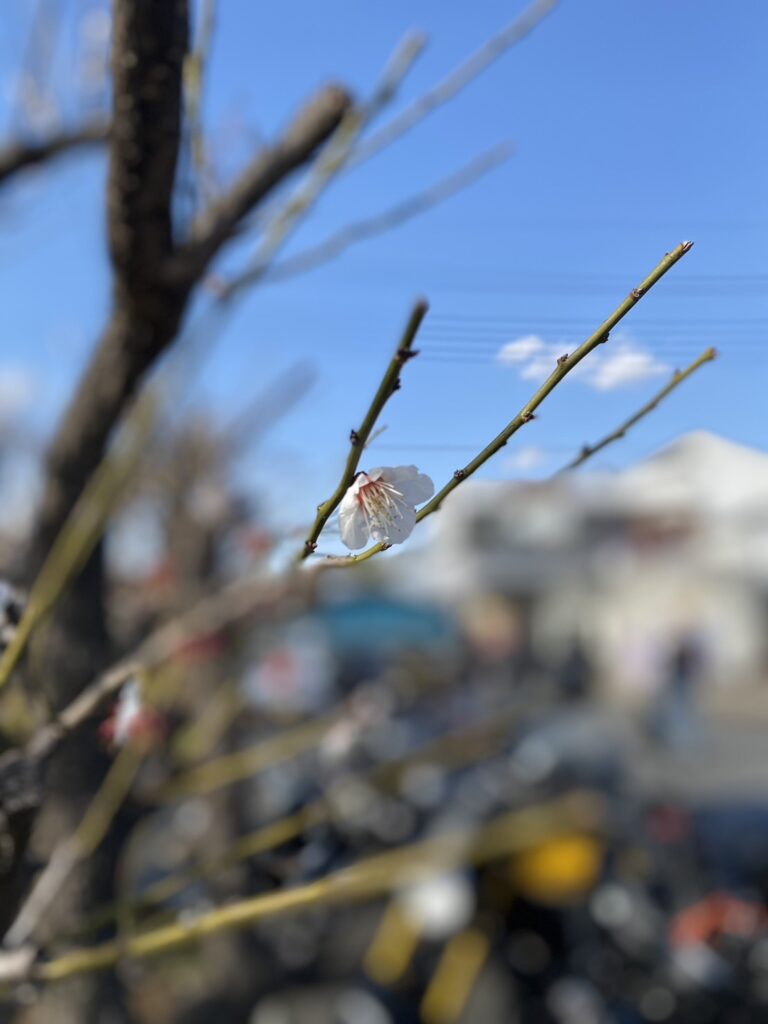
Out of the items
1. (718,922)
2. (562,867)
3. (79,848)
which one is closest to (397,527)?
(79,848)

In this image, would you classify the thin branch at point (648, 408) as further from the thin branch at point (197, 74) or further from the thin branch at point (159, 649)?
the thin branch at point (197, 74)

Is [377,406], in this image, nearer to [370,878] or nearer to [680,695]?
[370,878]

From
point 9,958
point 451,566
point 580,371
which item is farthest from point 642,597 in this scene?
point 580,371

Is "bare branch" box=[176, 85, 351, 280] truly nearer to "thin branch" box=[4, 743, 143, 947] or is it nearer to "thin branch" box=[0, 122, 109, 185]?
"thin branch" box=[0, 122, 109, 185]

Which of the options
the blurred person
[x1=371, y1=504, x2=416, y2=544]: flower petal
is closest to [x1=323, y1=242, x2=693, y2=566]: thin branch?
[x1=371, y1=504, x2=416, y2=544]: flower petal

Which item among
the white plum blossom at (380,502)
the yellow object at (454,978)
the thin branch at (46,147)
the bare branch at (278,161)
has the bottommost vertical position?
the yellow object at (454,978)

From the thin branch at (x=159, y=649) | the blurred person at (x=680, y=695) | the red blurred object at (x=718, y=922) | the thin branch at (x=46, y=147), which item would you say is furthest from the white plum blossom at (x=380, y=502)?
the blurred person at (x=680, y=695)
